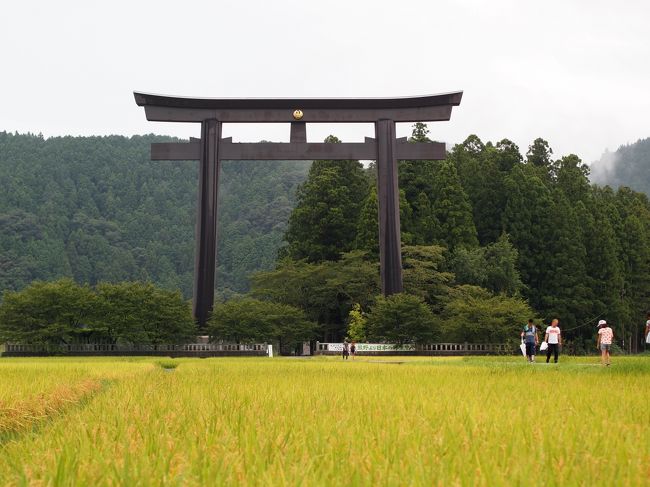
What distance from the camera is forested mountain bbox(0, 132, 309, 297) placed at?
92000mm

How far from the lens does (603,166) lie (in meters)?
188

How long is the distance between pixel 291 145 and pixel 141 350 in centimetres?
1061

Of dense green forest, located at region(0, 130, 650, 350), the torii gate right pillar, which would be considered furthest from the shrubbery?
the torii gate right pillar

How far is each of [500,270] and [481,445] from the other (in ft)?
137

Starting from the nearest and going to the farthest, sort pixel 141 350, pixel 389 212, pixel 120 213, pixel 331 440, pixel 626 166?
pixel 331 440 < pixel 141 350 < pixel 389 212 < pixel 120 213 < pixel 626 166

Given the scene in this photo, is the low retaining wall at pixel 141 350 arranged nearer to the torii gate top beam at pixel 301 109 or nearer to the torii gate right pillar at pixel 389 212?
the torii gate right pillar at pixel 389 212

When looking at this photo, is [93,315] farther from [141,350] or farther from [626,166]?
[626,166]

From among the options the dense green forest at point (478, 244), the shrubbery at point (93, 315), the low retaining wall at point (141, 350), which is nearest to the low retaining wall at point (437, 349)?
the dense green forest at point (478, 244)

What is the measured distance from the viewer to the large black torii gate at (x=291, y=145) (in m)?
34.4

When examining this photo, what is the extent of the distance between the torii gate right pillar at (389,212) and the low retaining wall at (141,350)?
627 centimetres

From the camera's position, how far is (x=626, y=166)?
17838 centimetres

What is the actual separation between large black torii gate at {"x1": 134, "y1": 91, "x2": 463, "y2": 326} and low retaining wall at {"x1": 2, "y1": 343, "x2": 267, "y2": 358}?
124 centimetres

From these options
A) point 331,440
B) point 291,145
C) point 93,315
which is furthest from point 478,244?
point 331,440

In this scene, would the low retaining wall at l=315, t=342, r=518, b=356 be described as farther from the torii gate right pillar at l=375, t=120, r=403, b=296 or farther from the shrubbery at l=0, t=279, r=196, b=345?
the shrubbery at l=0, t=279, r=196, b=345
